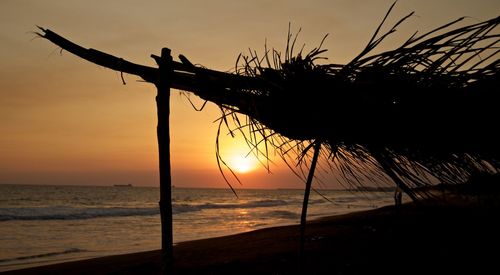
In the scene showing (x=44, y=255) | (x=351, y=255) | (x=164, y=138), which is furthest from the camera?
(x=44, y=255)

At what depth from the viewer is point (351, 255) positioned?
8.02 m

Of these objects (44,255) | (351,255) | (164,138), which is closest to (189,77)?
(164,138)

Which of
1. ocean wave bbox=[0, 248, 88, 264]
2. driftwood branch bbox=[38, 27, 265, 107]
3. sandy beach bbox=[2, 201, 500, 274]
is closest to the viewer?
driftwood branch bbox=[38, 27, 265, 107]

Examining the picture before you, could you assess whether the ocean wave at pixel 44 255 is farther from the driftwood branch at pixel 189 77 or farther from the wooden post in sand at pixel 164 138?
the driftwood branch at pixel 189 77

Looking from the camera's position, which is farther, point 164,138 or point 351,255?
point 351,255

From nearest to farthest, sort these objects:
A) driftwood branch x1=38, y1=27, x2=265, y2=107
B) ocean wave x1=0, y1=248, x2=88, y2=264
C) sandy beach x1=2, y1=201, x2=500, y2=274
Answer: driftwood branch x1=38, y1=27, x2=265, y2=107
sandy beach x1=2, y1=201, x2=500, y2=274
ocean wave x1=0, y1=248, x2=88, y2=264

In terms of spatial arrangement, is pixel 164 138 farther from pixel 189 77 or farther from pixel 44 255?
pixel 44 255

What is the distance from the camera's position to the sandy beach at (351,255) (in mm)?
6586

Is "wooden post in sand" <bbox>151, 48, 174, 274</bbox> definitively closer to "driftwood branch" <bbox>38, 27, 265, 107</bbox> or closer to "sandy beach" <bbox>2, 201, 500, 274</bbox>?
"driftwood branch" <bbox>38, 27, 265, 107</bbox>

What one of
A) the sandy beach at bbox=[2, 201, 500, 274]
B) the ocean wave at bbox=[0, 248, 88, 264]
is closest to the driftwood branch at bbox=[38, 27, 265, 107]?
the sandy beach at bbox=[2, 201, 500, 274]

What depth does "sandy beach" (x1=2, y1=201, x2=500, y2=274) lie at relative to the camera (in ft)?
21.6

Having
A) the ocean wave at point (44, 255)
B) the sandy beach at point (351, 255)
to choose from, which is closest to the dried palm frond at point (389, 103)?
the sandy beach at point (351, 255)

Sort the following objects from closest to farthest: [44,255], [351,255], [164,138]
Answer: [164,138], [351,255], [44,255]

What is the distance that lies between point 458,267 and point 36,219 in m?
22.6
